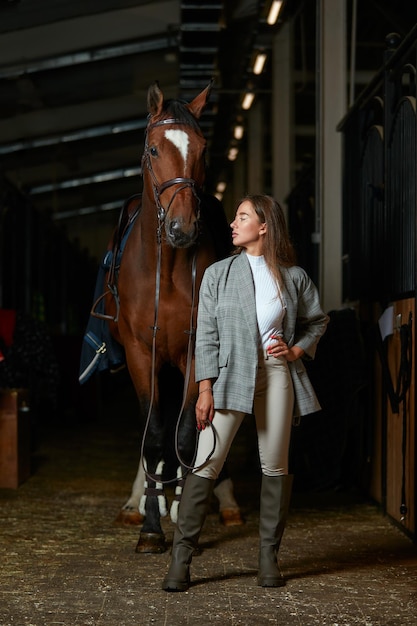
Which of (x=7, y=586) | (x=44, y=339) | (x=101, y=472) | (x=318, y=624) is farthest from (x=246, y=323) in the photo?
(x=44, y=339)

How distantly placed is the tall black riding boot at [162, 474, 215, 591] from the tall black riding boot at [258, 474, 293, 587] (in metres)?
0.23

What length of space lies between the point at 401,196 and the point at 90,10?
5760 millimetres

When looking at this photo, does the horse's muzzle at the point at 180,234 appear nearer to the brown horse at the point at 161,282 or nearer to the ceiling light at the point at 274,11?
the brown horse at the point at 161,282

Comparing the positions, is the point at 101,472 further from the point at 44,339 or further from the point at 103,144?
the point at 103,144

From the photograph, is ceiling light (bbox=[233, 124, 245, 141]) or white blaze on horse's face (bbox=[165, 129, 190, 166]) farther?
ceiling light (bbox=[233, 124, 245, 141])

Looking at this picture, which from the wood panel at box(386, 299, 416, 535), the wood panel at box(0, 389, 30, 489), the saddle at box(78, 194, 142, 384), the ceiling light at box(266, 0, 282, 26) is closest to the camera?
the wood panel at box(386, 299, 416, 535)

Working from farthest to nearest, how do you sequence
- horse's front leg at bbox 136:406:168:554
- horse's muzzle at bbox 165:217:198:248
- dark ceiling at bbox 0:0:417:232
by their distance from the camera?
dark ceiling at bbox 0:0:417:232 < horse's front leg at bbox 136:406:168:554 < horse's muzzle at bbox 165:217:198:248

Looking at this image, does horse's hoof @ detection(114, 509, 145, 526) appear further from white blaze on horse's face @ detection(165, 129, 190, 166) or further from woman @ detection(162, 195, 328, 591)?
white blaze on horse's face @ detection(165, 129, 190, 166)

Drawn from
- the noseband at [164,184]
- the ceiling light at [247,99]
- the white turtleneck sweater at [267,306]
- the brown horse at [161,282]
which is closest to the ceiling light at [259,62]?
the ceiling light at [247,99]

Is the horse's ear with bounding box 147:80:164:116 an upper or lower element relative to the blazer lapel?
upper

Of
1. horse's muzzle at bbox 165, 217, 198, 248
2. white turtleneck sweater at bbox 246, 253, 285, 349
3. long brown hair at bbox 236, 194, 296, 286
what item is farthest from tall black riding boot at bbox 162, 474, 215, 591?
horse's muzzle at bbox 165, 217, 198, 248

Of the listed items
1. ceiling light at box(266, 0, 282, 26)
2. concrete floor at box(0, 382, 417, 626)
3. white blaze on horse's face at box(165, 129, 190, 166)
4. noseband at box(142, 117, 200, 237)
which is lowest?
concrete floor at box(0, 382, 417, 626)

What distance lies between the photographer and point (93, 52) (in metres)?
11.2

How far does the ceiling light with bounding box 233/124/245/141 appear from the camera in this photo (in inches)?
575
